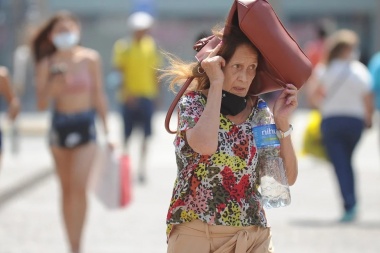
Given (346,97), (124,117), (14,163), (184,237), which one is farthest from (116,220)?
(184,237)

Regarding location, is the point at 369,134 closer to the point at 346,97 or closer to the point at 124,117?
the point at 124,117

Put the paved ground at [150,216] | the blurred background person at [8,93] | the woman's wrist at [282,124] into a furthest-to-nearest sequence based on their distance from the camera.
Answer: the paved ground at [150,216]
the blurred background person at [8,93]
the woman's wrist at [282,124]

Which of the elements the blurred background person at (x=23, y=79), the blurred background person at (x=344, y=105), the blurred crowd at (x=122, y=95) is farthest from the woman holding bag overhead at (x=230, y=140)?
the blurred background person at (x=344, y=105)

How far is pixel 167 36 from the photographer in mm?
42219

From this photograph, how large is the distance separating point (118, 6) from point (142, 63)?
92.0 feet

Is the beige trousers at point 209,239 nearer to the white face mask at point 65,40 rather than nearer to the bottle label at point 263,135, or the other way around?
the bottle label at point 263,135

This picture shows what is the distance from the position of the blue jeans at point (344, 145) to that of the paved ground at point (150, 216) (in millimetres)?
352

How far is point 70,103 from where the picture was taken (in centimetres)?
930

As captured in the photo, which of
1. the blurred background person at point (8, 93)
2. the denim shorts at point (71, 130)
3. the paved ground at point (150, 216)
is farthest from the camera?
the paved ground at point (150, 216)

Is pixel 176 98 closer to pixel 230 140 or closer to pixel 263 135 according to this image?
pixel 230 140

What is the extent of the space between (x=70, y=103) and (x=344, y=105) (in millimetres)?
3422

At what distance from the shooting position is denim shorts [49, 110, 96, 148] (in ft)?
30.3

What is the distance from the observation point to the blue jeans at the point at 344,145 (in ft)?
38.5

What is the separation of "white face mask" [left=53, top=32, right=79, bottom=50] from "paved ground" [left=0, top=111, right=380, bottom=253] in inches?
68.0
